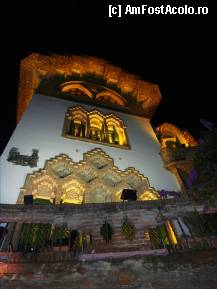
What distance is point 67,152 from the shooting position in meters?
11.2

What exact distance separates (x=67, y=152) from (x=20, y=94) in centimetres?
831

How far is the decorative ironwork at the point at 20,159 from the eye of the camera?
9.90m

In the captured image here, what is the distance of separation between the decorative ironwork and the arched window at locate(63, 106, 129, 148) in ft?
7.29

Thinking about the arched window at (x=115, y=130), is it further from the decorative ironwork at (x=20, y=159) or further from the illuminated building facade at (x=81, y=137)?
the decorative ironwork at (x=20, y=159)

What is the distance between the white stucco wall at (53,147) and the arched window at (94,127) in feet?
1.04

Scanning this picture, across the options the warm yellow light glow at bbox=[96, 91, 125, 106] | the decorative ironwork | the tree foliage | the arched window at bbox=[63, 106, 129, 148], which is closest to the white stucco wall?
the decorative ironwork

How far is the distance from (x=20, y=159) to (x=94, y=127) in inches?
204

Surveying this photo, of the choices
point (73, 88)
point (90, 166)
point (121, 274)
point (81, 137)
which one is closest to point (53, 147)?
point (81, 137)

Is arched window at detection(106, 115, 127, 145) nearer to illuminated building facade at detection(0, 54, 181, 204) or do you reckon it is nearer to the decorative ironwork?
A: illuminated building facade at detection(0, 54, 181, 204)

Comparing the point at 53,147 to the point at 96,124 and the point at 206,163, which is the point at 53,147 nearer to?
the point at 96,124

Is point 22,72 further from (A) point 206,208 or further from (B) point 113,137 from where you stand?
(A) point 206,208

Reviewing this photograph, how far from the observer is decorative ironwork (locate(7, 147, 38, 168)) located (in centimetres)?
990

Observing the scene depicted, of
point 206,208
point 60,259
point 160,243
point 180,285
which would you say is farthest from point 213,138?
point 60,259

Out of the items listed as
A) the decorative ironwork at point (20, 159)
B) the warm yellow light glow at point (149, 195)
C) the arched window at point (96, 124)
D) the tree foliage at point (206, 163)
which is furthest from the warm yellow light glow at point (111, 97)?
the tree foliage at point (206, 163)
